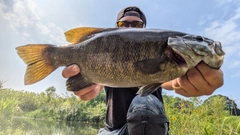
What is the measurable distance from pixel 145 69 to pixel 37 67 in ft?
3.27

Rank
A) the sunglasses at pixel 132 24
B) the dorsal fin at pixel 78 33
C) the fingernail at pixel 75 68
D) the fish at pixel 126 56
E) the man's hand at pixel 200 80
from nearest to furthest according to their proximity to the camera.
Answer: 1. the fish at pixel 126 56
2. the man's hand at pixel 200 80
3. the fingernail at pixel 75 68
4. the dorsal fin at pixel 78 33
5. the sunglasses at pixel 132 24

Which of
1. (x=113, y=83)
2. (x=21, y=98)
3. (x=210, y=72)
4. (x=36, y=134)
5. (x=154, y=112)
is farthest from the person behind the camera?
(x=21, y=98)

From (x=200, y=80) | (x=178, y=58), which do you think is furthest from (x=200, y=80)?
(x=178, y=58)

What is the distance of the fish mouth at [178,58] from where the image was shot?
4.78 ft

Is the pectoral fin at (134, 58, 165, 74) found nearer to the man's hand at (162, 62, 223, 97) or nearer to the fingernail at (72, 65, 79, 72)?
the man's hand at (162, 62, 223, 97)

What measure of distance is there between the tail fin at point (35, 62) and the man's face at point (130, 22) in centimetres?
145

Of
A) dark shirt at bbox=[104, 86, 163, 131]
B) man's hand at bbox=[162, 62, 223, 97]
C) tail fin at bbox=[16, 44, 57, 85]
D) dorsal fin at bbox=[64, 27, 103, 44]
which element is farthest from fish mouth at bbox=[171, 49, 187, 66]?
dark shirt at bbox=[104, 86, 163, 131]

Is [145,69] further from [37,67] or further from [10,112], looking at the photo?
[10,112]

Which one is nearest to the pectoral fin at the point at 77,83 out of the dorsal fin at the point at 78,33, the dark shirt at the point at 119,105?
the dorsal fin at the point at 78,33

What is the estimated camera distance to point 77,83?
73.5 inches

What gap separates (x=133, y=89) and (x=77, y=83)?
120cm

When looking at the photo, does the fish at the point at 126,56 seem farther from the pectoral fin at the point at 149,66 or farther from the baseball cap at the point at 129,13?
the baseball cap at the point at 129,13

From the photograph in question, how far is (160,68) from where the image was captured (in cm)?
147

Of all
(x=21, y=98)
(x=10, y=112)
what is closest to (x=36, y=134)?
(x=10, y=112)
